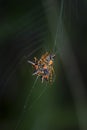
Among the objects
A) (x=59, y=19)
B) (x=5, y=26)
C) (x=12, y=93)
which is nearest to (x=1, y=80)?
(x=12, y=93)

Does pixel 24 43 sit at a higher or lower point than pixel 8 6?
lower

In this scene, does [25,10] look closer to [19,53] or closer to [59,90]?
[19,53]

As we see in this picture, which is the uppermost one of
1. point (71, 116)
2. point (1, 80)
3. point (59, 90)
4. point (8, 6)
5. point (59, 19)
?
point (8, 6)
